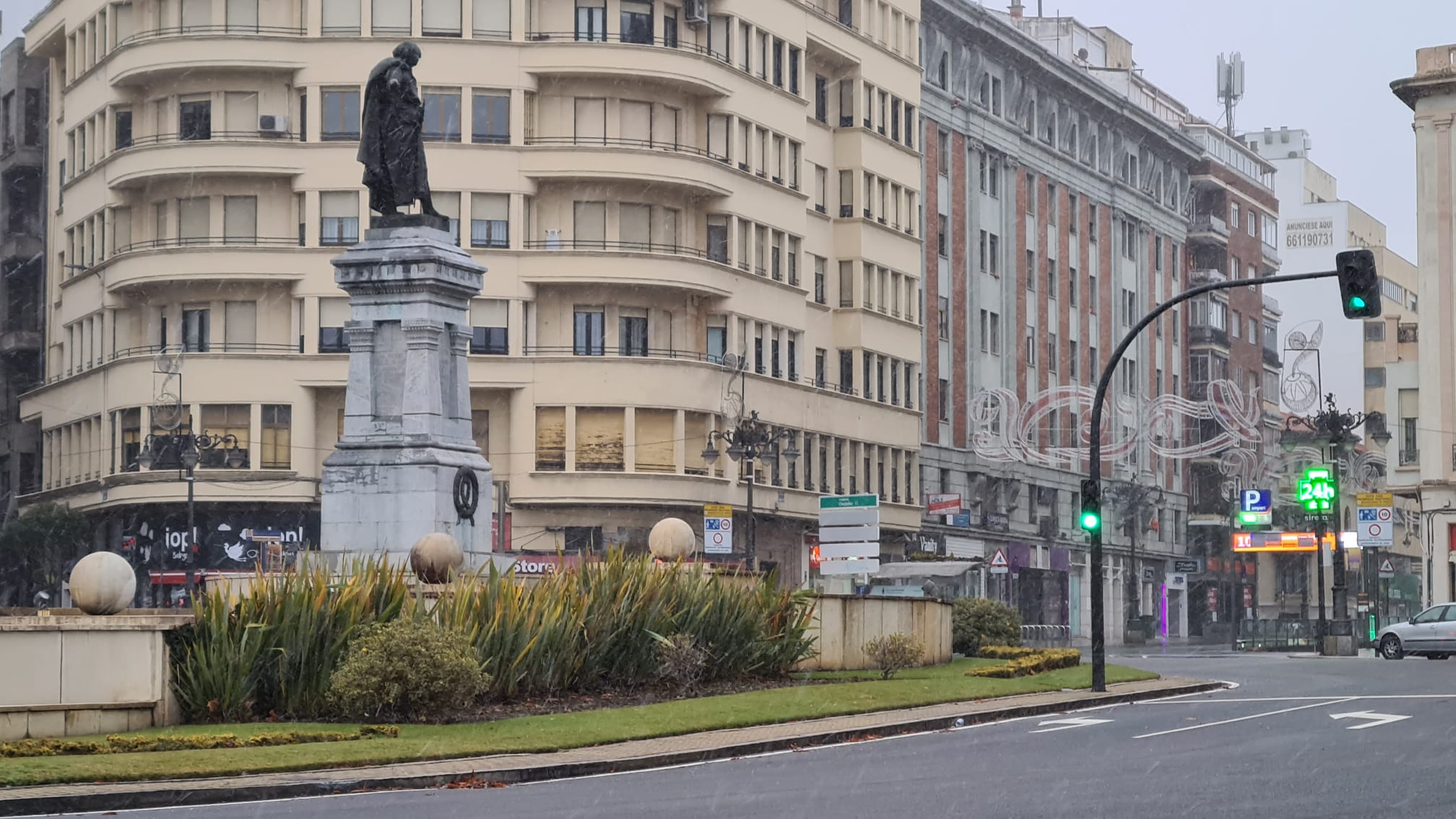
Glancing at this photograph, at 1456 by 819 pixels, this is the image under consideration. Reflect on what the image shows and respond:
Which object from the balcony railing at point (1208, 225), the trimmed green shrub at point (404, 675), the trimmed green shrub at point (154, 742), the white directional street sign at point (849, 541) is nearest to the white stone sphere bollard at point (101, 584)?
the trimmed green shrub at point (154, 742)

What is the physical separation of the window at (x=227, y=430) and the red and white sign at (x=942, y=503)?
27.7 m

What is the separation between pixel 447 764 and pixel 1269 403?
108723mm

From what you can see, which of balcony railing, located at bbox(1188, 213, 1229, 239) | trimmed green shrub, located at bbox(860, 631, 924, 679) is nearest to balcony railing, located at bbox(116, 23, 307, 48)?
trimmed green shrub, located at bbox(860, 631, 924, 679)

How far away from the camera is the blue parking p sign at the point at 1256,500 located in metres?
79.4

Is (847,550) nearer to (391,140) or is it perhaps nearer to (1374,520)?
(391,140)

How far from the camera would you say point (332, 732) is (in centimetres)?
2230

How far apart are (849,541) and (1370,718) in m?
13.3

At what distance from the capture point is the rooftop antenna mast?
13812 centimetres

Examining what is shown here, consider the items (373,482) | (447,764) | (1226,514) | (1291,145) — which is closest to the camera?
(447,764)

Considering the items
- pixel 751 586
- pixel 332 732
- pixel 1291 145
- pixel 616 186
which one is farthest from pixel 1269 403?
pixel 332 732

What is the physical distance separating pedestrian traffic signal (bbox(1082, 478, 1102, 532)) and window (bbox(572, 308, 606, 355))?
109ft

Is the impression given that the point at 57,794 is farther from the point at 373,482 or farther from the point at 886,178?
the point at 886,178

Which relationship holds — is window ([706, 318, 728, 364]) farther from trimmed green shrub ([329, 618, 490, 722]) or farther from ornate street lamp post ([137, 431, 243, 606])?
trimmed green shrub ([329, 618, 490, 722])

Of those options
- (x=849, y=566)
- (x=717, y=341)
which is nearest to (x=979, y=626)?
(x=849, y=566)
